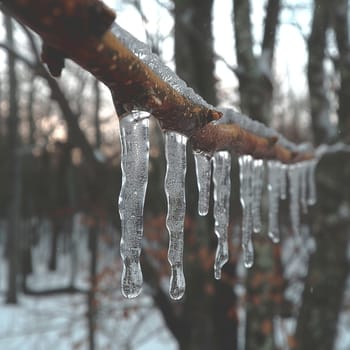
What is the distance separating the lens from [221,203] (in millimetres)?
1256

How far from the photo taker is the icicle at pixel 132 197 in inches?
28.4

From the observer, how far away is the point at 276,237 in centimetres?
206

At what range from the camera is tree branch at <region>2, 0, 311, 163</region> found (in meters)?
0.42

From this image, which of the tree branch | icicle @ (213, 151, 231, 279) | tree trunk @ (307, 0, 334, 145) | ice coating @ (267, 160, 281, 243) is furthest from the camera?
tree trunk @ (307, 0, 334, 145)

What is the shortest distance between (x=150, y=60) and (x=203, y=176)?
0.45 m

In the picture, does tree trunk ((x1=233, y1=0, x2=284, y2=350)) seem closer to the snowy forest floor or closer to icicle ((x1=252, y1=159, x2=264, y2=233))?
the snowy forest floor

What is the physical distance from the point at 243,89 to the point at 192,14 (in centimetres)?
105

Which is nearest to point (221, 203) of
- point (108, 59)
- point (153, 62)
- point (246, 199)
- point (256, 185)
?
point (246, 199)

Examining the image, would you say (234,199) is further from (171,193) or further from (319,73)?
(171,193)

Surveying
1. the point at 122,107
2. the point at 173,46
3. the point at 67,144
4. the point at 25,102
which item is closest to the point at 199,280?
the point at 67,144

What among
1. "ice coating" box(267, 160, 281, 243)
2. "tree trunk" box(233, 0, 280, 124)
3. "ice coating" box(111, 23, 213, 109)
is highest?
"tree trunk" box(233, 0, 280, 124)

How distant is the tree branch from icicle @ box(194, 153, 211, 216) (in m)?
0.12

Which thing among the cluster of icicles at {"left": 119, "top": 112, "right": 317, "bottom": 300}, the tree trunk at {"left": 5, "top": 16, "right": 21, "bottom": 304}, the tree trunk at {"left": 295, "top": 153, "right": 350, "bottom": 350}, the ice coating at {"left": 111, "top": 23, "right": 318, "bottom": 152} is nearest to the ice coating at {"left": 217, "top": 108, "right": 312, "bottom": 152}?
the cluster of icicles at {"left": 119, "top": 112, "right": 317, "bottom": 300}

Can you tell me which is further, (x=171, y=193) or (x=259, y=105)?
(x=259, y=105)
